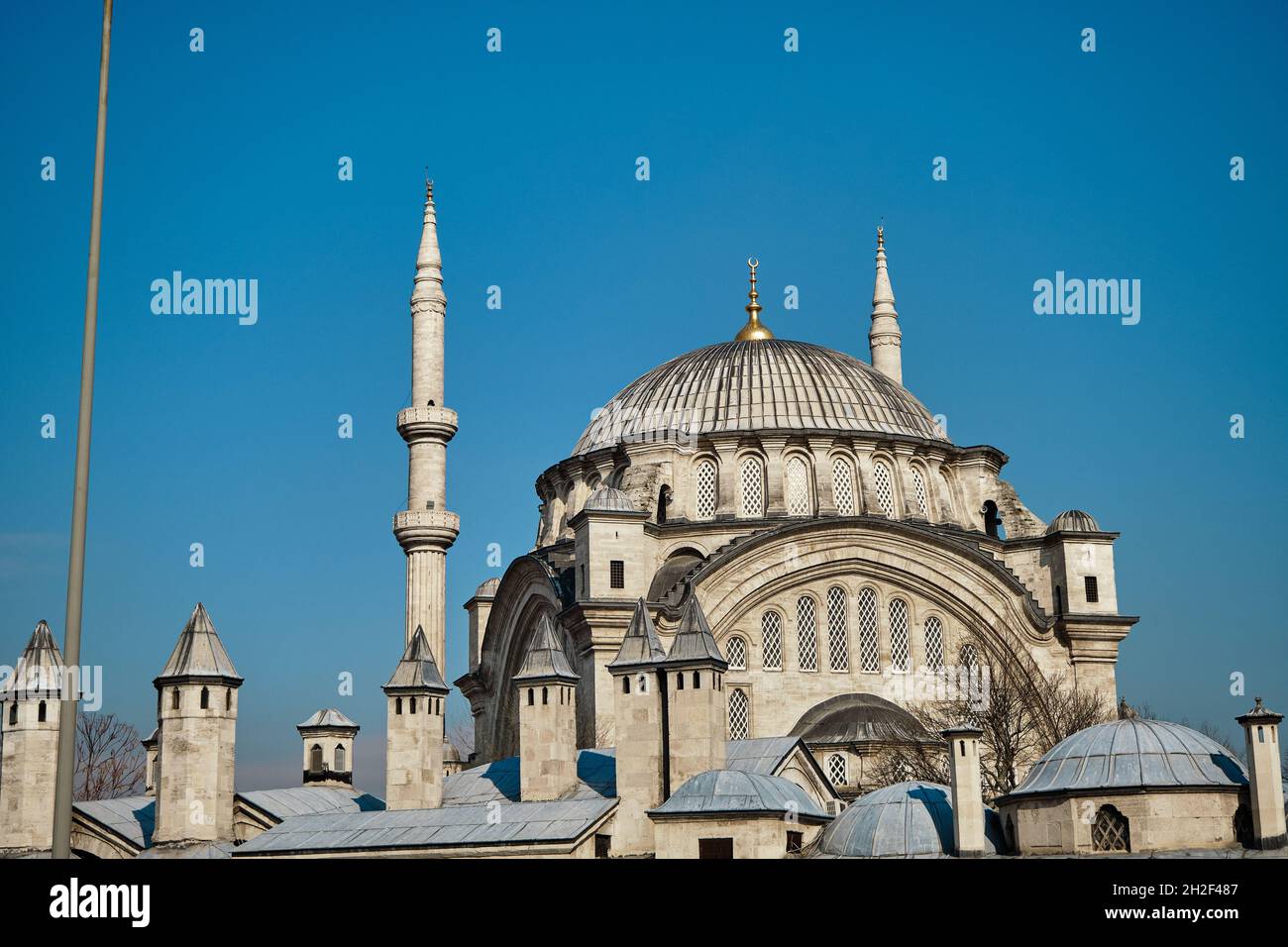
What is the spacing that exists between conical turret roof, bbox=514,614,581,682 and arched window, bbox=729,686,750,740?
23.2 ft

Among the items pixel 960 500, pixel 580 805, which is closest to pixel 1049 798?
pixel 580 805

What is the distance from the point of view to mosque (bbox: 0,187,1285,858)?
1049 inches

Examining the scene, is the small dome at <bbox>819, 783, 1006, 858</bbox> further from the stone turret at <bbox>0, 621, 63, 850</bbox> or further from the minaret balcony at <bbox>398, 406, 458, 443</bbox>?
the minaret balcony at <bbox>398, 406, 458, 443</bbox>

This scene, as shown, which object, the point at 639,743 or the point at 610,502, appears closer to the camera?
the point at 639,743

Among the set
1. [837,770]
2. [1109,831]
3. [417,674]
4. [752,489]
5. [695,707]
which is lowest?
[1109,831]

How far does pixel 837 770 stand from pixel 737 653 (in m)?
3.70

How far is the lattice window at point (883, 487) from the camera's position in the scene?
140 ft

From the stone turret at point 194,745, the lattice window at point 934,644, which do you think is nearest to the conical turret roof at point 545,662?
the stone turret at point 194,745

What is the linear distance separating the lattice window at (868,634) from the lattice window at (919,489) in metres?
4.12

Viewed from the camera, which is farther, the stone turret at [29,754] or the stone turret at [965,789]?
the stone turret at [29,754]

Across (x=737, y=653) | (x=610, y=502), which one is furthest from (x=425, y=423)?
(x=737, y=653)

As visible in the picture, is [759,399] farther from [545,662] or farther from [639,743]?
[639,743]

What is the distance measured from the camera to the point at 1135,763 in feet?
84.4

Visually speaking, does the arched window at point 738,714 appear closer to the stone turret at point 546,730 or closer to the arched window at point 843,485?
the arched window at point 843,485
